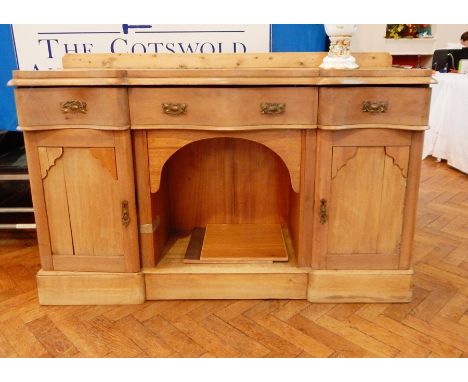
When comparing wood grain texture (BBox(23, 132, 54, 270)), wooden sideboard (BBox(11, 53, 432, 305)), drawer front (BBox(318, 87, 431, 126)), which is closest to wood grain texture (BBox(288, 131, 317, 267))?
wooden sideboard (BBox(11, 53, 432, 305))

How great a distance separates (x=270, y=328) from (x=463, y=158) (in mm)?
3011

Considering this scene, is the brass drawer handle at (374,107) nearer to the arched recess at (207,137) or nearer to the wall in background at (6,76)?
the arched recess at (207,137)

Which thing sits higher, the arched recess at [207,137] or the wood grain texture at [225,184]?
the arched recess at [207,137]

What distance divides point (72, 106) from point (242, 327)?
1043 mm

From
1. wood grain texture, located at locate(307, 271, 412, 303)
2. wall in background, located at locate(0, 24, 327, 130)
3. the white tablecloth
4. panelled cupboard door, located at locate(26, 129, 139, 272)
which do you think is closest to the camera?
panelled cupboard door, located at locate(26, 129, 139, 272)

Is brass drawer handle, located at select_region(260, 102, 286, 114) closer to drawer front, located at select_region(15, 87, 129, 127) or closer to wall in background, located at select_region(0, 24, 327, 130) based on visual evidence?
drawer front, located at select_region(15, 87, 129, 127)

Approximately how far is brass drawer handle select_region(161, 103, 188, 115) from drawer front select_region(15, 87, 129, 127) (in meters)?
0.14

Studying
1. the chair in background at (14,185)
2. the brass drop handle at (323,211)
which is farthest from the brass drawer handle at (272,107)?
the chair in background at (14,185)

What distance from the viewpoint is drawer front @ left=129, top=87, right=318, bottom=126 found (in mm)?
1590

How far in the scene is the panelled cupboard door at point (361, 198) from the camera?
165 cm

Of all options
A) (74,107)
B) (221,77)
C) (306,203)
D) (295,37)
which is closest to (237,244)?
(306,203)

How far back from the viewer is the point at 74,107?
159 centimetres

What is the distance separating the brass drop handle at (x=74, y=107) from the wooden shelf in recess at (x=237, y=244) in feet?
2.49

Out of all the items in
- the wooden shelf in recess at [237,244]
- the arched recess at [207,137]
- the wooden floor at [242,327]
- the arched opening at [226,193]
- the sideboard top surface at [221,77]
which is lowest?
the wooden floor at [242,327]
